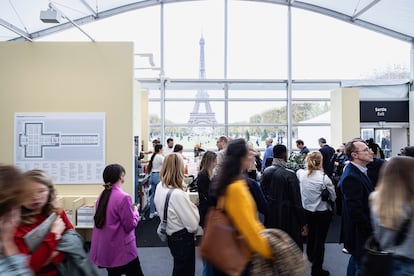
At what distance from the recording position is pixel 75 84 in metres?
5.40

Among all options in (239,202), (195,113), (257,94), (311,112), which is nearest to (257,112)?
(257,94)

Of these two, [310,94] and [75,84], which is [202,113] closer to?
[310,94]

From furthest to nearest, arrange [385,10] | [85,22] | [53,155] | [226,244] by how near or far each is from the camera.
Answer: [85,22]
[385,10]
[53,155]
[226,244]

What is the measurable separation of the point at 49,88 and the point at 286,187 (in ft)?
13.2

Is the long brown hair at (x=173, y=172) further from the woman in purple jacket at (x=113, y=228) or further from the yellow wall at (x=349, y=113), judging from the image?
the yellow wall at (x=349, y=113)

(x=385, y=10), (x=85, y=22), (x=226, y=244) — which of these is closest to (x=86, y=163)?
(x=226, y=244)

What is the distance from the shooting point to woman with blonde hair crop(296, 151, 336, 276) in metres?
3.88

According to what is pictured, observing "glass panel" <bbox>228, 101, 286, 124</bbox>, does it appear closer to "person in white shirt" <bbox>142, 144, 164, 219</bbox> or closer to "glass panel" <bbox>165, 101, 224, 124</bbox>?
"glass panel" <bbox>165, 101, 224, 124</bbox>

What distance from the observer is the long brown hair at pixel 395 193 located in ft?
5.64

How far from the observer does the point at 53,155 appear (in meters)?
5.28

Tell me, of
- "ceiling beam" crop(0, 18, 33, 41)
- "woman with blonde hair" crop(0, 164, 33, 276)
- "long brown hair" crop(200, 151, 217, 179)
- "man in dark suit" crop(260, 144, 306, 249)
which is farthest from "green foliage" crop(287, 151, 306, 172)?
"woman with blonde hair" crop(0, 164, 33, 276)

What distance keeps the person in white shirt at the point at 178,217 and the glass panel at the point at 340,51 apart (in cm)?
1038

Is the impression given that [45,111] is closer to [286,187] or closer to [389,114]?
[286,187]

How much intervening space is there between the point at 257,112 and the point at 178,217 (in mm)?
9964
